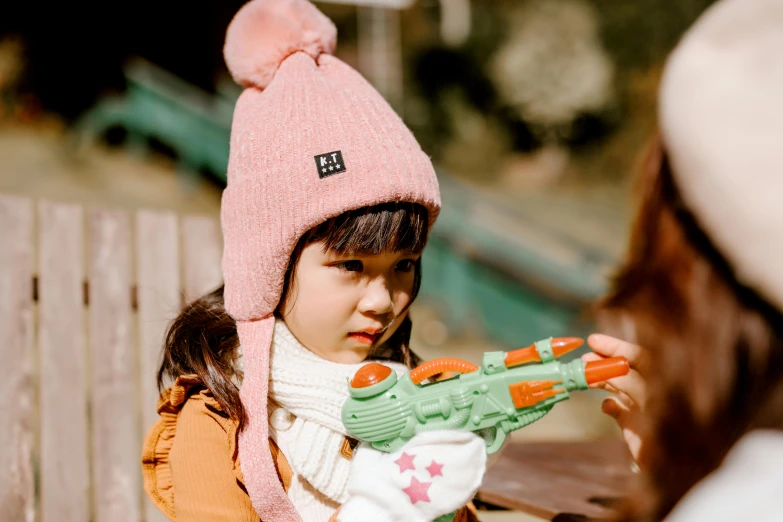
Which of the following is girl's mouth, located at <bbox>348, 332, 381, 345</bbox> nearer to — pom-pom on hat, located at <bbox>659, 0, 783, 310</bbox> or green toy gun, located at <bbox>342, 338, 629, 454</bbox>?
green toy gun, located at <bbox>342, 338, 629, 454</bbox>

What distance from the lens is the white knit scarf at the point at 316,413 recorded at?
1.59 meters

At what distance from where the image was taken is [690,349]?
0.98 m

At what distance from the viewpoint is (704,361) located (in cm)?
96

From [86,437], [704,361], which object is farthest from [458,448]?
[86,437]

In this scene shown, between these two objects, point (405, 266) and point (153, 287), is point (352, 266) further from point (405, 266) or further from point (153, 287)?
point (153, 287)

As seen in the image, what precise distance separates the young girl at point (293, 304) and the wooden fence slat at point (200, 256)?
672 mm

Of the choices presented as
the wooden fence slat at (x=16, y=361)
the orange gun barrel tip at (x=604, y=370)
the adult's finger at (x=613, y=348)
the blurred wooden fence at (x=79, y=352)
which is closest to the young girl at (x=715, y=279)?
the orange gun barrel tip at (x=604, y=370)

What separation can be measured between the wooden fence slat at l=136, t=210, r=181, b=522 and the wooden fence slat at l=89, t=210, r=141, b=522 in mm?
35

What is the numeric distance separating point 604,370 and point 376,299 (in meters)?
0.51

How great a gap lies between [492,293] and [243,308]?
5.35 m

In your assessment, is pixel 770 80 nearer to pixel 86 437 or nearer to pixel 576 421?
pixel 86 437

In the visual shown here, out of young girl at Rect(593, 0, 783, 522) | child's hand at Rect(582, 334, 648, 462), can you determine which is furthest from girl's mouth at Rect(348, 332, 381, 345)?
young girl at Rect(593, 0, 783, 522)

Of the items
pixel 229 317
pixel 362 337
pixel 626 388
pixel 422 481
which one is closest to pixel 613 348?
pixel 626 388

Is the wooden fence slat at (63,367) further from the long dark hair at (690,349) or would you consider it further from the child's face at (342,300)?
the long dark hair at (690,349)
